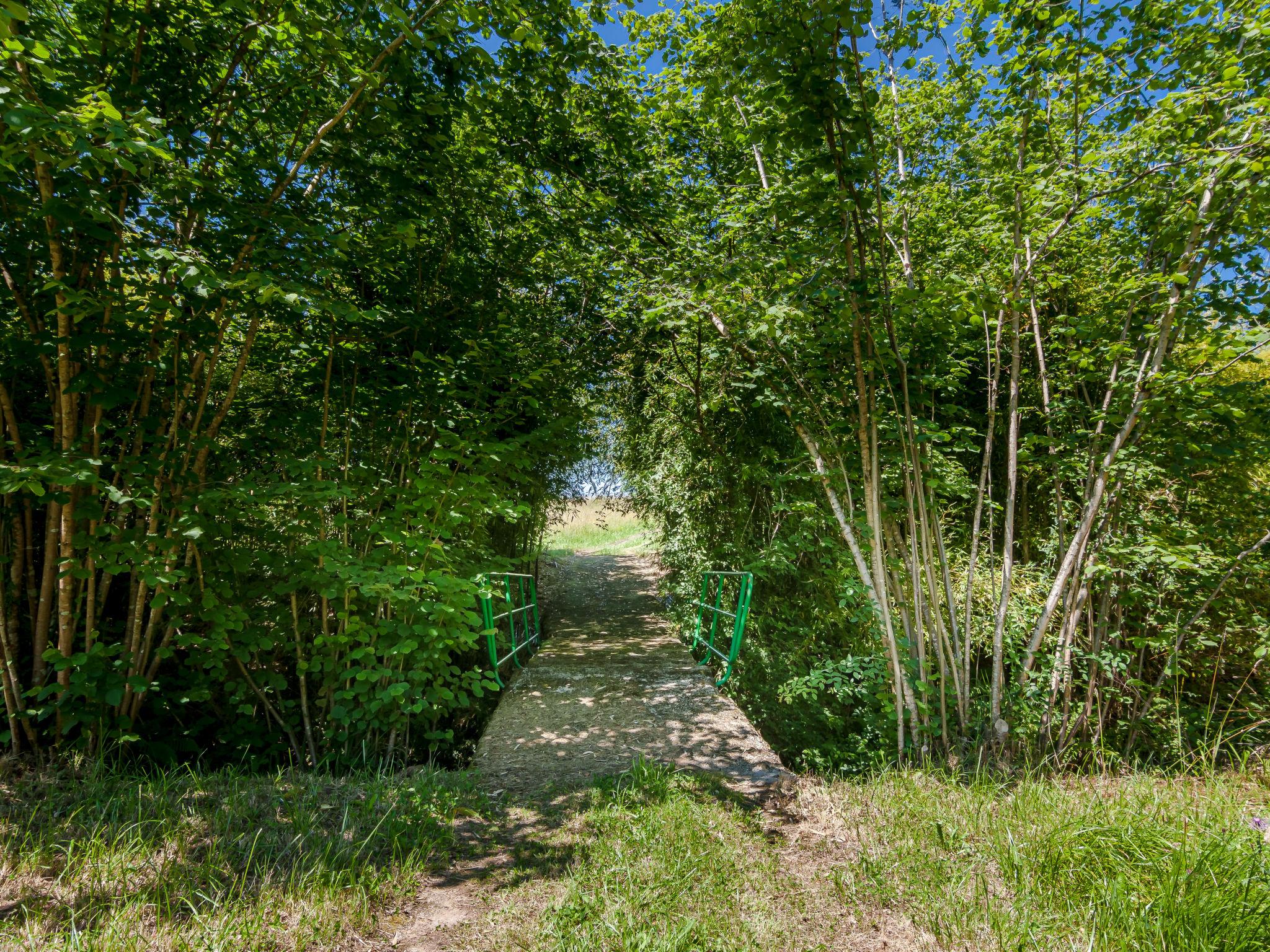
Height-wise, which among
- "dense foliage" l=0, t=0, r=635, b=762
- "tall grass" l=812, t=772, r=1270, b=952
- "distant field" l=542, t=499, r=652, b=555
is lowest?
"distant field" l=542, t=499, r=652, b=555

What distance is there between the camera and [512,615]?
4387 millimetres

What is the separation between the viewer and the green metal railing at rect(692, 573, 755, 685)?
154 inches

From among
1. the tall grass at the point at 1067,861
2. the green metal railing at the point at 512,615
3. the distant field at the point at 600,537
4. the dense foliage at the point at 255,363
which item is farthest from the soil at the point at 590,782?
the distant field at the point at 600,537

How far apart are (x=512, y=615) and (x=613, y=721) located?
1356 millimetres

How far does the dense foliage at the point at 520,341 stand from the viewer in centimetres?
239

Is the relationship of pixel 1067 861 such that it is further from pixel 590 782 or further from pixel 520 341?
pixel 520 341

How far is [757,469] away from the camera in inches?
158

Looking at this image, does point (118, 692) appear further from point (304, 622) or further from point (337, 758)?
point (337, 758)

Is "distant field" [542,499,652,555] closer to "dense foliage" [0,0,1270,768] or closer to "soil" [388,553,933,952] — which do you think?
"soil" [388,553,933,952]

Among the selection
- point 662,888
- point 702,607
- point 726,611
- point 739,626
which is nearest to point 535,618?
point 702,607

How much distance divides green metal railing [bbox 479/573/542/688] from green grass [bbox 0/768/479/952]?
3.66 ft

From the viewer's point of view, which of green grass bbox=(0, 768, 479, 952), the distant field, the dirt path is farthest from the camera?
the distant field

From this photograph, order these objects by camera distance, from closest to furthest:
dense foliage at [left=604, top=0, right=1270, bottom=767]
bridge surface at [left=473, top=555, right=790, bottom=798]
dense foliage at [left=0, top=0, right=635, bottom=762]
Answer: dense foliage at [left=0, top=0, right=635, bottom=762]
dense foliage at [left=604, top=0, right=1270, bottom=767]
bridge surface at [left=473, top=555, right=790, bottom=798]

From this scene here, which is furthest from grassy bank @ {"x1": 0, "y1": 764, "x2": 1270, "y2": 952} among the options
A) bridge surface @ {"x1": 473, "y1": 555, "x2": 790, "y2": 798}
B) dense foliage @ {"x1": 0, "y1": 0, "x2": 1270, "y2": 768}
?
dense foliage @ {"x1": 0, "y1": 0, "x2": 1270, "y2": 768}
